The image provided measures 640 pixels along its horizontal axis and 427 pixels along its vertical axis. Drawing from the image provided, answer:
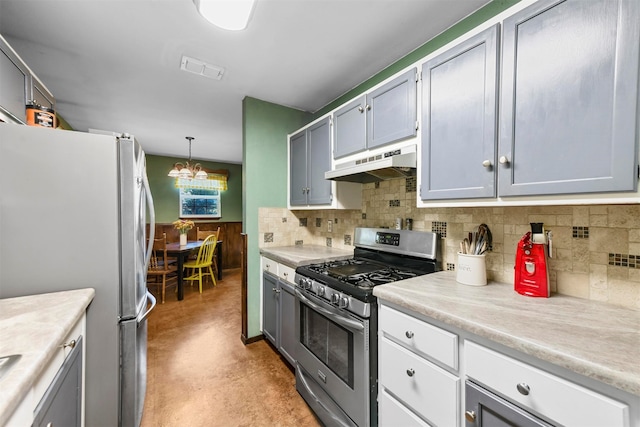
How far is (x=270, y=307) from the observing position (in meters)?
2.33

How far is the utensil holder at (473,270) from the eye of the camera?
127cm

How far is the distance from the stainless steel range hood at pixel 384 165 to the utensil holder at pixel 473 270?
570mm

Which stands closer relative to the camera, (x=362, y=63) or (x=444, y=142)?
(x=444, y=142)

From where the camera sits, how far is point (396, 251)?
70.2 inches

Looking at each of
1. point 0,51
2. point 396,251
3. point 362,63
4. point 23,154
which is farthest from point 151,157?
point 396,251

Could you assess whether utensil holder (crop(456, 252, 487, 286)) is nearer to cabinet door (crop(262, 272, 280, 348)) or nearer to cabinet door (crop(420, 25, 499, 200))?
cabinet door (crop(420, 25, 499, 200))

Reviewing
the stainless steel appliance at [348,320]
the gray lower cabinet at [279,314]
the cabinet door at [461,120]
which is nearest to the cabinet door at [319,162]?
the stainless steel appliance at [348,320]

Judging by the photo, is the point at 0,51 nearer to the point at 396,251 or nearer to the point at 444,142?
the point at 444,142

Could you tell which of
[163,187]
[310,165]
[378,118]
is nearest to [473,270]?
[378,118]

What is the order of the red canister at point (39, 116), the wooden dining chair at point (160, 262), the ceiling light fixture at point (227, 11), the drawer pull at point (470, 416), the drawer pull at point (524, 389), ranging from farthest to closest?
1. the wooden dining chair at point (160, 262)
2. the red canister at point (39, 116)
3. the ceiling light fixture at point (227, 11)
4. the drawer pull at point (470, 416)
5. the drawer pull at point (524, 389)

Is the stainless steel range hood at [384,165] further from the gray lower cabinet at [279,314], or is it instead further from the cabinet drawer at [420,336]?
the gray lower cabinet at [279,314]

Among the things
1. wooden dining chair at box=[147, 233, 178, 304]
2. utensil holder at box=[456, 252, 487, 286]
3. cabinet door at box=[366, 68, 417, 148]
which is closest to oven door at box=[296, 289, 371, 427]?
utensil holder at box=[456, 252, 487, 286]

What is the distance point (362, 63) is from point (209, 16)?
3.67 ft

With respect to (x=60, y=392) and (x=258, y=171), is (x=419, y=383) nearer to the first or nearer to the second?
(x=60, y=392)
